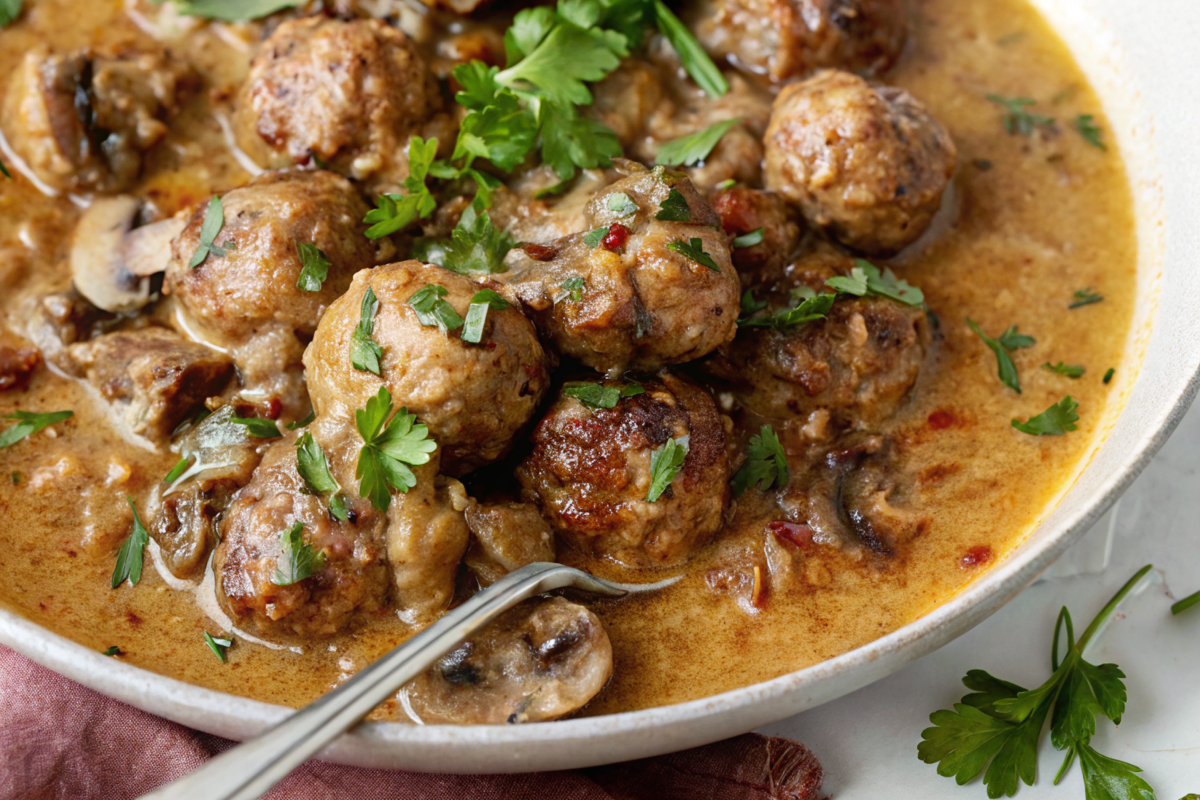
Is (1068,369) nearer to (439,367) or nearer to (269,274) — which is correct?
(439,367)

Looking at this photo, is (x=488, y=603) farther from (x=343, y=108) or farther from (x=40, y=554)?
(x=343, y=108)

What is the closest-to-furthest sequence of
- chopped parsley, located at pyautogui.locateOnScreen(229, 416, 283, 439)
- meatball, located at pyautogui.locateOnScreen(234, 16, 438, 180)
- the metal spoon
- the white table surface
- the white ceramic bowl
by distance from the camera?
the metal spoon → the white ceramic bowl → the white table surface → chopped parsley, located at pyautogui.locateOnScreen(229, 416, 283, 439) → meatball, located at pyautogui.locateOnScreen(234, 16, 438, 180)

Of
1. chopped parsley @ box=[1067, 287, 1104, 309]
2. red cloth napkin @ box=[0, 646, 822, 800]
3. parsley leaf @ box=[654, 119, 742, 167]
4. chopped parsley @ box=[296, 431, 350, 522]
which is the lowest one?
red cloth napkin @ box=[0, 646, 822, 800]

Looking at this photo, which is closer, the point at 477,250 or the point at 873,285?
the point at 477,250

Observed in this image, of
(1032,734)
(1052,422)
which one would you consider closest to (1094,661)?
(1032,734)

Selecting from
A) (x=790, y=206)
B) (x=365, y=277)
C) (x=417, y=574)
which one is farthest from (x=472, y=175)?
(x=417, y=574)

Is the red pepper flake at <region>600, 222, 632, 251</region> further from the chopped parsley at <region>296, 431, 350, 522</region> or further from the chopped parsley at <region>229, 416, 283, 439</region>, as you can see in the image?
the chopped parsley at <region>229, 416, 283, 439</region>

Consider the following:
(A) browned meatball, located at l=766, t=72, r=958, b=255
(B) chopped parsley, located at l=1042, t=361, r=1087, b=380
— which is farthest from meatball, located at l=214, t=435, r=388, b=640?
(B) chopped parsley, located at l=1042, t=361, r=1087, b=380
